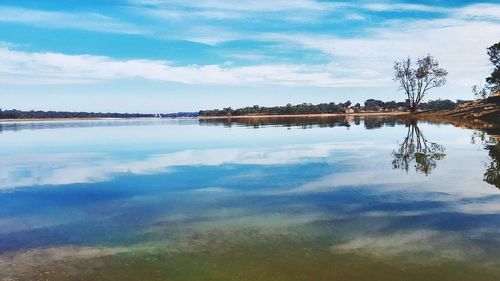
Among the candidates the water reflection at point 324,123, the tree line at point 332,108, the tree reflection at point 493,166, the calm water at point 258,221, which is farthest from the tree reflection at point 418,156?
the tree line at point 332,108

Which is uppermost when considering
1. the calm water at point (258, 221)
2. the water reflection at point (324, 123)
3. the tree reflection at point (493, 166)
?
the water reflection at point (324, 123)

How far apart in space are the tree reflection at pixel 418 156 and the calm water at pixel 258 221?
8.7 inches

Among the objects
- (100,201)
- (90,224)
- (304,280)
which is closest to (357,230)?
(304,280)

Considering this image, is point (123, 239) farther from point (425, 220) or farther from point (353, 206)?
point (425, 220)

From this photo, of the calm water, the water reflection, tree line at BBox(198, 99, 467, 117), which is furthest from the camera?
tree line at BBox(198, 99, 467, 117)

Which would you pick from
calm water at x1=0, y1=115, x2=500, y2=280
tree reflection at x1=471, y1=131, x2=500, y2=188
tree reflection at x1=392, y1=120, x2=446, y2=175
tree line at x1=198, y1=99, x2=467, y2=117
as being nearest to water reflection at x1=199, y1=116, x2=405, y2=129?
tree reflection at x1=392, y1=120, x2=446, y2=175

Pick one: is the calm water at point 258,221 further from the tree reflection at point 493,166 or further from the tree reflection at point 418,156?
the tree reflection at point 418,156

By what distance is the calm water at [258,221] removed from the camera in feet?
25.3

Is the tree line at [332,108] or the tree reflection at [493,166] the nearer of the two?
the tree reflection at [493,166]

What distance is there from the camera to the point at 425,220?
10.1 m

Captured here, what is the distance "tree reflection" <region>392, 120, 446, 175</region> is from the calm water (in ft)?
0.72

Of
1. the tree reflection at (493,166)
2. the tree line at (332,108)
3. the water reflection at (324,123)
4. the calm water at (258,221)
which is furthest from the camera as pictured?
the tree line at (332,108)

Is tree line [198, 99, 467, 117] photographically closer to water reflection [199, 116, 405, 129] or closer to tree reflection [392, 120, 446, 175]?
water reflection [199, 116, 405, 129]

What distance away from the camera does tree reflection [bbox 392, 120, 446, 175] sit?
59.8 ft
